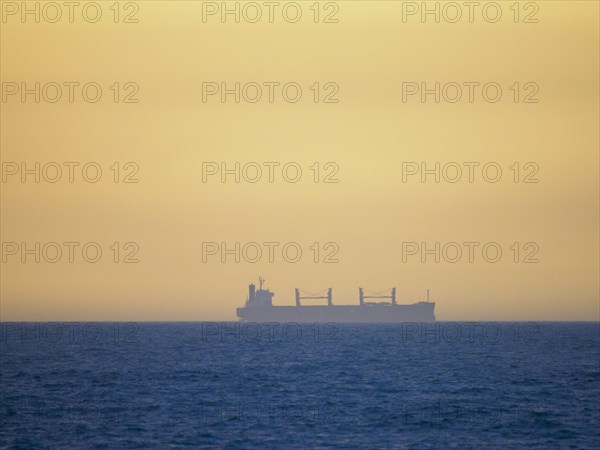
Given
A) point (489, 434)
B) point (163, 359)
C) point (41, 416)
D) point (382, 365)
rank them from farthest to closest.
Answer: point (163, 359) → point (382, 365) → point (41, 416) → point (489, 434)

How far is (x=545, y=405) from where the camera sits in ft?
173

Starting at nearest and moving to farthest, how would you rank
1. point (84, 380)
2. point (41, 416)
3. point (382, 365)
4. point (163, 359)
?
point (41, 416)
point (84, 380)
point (382, 365)
point (163, 359)

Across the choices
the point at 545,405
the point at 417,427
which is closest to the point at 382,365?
the point at 545,405

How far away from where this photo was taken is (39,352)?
106938 mm

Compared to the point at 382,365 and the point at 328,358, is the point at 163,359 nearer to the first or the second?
the point at 328,358

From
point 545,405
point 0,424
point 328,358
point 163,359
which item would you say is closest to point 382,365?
point 328,358

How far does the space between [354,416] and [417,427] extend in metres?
4.43

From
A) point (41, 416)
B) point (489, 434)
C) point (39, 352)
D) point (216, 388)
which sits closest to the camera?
point (489, 434)

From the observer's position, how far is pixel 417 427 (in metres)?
44.7

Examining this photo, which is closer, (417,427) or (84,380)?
(417,427)

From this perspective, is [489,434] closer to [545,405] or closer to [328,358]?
[545,405]

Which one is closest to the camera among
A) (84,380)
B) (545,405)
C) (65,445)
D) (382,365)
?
(65,445)

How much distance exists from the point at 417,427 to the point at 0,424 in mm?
20426

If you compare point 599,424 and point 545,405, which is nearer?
point 599,424
